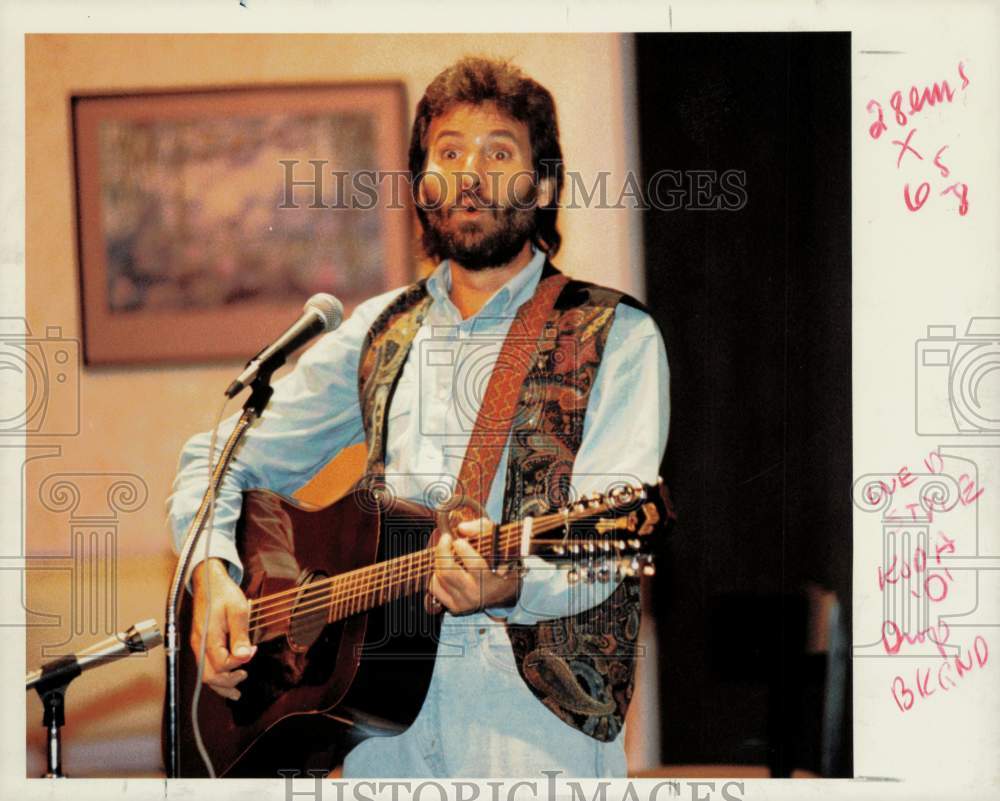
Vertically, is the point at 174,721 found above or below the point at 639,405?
below

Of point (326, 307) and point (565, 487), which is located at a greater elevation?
point (326, 307)

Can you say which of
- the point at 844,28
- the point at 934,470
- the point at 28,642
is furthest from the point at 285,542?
the point at 844,28

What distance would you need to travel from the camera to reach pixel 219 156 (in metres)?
2.58

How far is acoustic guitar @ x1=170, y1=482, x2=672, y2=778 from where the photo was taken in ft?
8.11

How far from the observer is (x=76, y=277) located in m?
2.59

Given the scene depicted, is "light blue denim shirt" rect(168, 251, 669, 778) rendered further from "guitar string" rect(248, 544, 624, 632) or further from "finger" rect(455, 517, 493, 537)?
"guitar string" rect(248, 544, 624, 632)

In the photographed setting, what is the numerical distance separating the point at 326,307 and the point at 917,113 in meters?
1.39

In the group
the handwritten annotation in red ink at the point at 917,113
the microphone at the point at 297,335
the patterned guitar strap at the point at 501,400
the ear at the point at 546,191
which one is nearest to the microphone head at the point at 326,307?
the microphone at the point at 297,335

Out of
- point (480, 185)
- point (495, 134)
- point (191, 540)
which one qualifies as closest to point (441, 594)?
point (191, 540)

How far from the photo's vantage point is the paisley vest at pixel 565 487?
98.0 inches

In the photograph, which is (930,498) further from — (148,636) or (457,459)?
(148,636)

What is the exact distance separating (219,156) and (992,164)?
1729mm

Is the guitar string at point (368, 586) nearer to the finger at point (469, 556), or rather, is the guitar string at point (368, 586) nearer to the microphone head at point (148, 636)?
the finger at point (469, 556)

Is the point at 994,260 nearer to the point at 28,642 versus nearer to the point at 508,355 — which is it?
the point at 508,355
